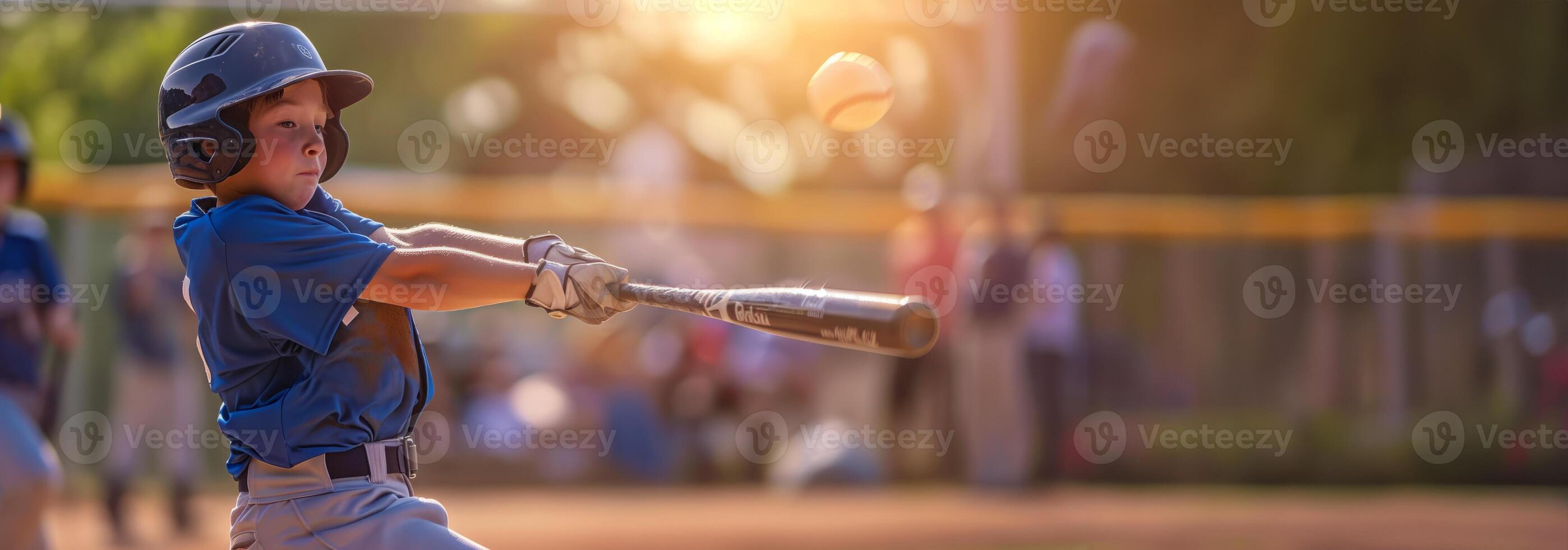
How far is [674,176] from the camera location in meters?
17.4

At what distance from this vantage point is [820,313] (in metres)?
2.58

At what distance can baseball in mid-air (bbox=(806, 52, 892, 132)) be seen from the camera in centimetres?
516

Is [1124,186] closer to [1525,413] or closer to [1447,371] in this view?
[1447,371]

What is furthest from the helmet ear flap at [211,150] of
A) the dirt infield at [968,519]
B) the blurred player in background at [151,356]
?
the blurred player in background at [151,356]

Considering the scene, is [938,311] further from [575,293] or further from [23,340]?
[575,293]

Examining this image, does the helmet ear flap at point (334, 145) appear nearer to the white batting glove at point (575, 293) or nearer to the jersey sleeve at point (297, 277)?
the jersey sleeve at point (297, 277)

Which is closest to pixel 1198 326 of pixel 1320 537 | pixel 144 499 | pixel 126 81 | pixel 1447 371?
pixel 1447 371

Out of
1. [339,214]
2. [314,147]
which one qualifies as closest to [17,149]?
[339,214]

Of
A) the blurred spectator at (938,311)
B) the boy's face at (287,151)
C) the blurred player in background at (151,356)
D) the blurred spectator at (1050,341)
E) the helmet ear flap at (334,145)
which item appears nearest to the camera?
the boy's face at (287,151)

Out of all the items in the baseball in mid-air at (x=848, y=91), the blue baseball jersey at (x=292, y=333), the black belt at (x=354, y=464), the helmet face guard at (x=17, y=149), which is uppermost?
the baseball in mid-air at (x=848, y=91)

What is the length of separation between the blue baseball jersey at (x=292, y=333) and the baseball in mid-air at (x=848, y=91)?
8.24 feet

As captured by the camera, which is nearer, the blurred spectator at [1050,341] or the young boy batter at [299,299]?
the young boy batter at [299,299]

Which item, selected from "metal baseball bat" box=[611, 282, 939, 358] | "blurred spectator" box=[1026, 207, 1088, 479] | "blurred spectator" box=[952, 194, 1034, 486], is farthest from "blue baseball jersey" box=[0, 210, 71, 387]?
"blurred spectator" box=[1026, 207, 1088, 479]

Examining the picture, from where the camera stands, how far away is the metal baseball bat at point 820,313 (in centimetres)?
241
